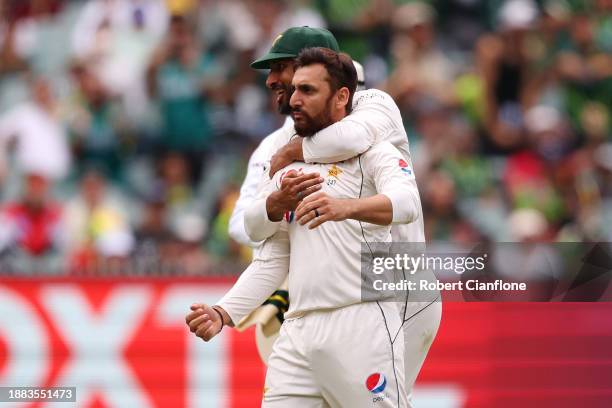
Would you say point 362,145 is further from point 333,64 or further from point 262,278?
point 262,278

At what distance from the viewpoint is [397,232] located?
16.7 ft

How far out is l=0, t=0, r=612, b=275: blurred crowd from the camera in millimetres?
9734

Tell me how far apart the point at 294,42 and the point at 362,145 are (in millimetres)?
944

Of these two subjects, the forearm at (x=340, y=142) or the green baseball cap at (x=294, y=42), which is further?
the green baseball cap at (x=294, y=42)

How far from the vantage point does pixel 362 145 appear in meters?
4.50

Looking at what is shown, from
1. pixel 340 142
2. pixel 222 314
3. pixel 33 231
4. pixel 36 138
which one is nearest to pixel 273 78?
pixel 340 142

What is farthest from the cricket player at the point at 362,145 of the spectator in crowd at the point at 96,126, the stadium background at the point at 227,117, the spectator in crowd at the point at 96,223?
the spectator in crowd at the point at 96,126

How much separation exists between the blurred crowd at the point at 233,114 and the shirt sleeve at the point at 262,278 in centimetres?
439

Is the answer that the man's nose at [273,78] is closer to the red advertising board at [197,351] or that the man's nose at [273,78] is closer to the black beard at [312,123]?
the black beard at [312,123]

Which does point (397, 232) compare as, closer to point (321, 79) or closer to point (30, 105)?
point (321, 79)

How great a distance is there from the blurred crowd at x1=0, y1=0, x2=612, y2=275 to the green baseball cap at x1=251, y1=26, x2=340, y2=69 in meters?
4.08

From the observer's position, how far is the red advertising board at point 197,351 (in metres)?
7.27

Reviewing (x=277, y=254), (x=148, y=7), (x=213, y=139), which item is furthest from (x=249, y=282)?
(x=148, y=7)

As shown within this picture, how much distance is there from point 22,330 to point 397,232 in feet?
10.3
